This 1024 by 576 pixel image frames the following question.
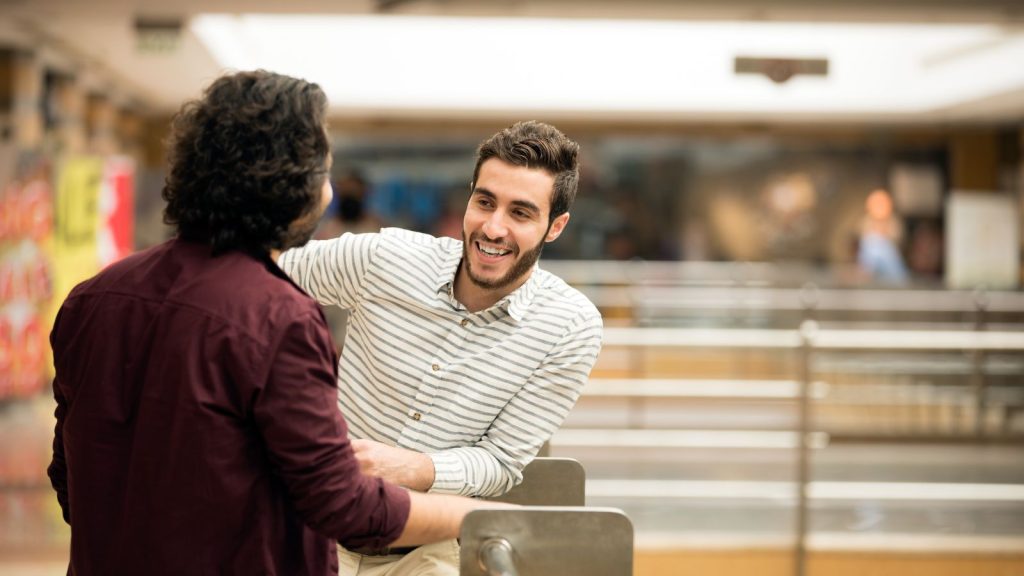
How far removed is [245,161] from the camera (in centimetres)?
142

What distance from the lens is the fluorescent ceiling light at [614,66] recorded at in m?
9.45

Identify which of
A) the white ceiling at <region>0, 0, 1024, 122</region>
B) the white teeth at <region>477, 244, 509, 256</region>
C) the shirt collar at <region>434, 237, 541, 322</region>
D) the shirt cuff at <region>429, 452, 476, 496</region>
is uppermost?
the white ceiling at <region>0, 0, 1024, 122</region>

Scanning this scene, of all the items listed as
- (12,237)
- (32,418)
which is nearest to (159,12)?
(12,237)

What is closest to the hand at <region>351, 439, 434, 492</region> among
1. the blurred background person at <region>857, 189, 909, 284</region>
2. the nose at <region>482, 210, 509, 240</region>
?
the nose at <region>482, 210, 509, 240</region>

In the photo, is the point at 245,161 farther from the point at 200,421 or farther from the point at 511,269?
the point at 511,269

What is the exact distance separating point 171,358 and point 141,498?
0.63 ft

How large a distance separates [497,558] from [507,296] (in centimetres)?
71

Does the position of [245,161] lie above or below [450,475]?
above

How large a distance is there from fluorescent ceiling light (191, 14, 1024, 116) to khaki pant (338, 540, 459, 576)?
7.11 meters

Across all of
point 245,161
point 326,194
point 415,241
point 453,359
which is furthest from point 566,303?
point 245,161

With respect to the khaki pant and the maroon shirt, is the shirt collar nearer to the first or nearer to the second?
the khaki pant

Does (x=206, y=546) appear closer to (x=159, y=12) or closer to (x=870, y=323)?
(x=159, y=12)

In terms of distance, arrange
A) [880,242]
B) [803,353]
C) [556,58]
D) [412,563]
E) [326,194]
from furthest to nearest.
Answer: [880,242] < [556,58] < [803,353] < [412,563] < [326,194]

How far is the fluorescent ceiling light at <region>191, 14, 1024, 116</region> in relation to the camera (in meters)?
9.45
